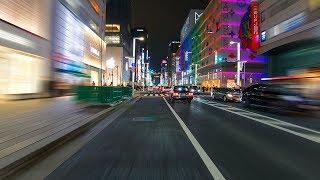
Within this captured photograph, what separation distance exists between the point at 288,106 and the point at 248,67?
97335mm

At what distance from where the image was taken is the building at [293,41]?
2433 cm

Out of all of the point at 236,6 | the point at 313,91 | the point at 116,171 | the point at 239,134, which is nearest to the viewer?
the point at 116,171

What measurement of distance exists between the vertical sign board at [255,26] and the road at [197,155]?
7522 cm

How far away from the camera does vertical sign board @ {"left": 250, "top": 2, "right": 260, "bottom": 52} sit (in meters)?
88.8

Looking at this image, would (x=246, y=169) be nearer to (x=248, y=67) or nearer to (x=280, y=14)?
(x=280, y=14)

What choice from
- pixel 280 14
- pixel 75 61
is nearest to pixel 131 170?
pixel 75 61

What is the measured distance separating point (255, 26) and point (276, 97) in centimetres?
6537

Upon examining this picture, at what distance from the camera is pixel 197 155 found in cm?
1012

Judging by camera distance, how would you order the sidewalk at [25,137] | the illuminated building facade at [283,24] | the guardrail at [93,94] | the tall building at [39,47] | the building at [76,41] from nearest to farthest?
the sidewalk at [25,137]
the guardrail at [93,94]
the tall building at [39,47]
the building at [76,41]
the illuminated building facade at [283,24]

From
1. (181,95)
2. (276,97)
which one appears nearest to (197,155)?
(276,97)

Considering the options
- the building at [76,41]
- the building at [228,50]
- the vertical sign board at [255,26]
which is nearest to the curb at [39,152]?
the building at [76,41]

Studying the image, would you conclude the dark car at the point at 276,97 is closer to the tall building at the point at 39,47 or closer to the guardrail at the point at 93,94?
the guardrail at the point at 93,94

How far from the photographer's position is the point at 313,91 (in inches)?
949

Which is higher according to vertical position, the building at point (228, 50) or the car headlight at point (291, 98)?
the building at point (228, 50)
